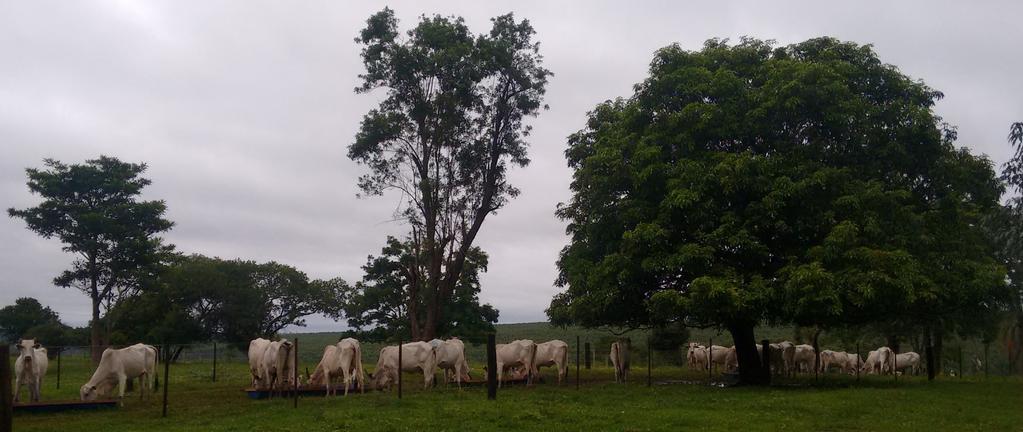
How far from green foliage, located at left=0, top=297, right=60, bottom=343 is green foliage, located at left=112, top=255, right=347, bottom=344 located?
13.0 meters

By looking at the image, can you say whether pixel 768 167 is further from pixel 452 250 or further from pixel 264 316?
pixel 264 316

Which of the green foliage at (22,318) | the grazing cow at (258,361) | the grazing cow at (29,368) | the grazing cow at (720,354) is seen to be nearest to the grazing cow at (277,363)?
the grazing cow at (258,361)

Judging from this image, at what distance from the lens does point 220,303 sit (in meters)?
58.8

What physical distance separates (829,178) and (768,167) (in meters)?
1.71

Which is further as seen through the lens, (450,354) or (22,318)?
(22,318)

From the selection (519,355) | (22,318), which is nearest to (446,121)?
(519,355)

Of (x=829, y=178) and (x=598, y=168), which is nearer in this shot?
(x=829, y=178)

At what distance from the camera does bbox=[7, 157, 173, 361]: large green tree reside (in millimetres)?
44344

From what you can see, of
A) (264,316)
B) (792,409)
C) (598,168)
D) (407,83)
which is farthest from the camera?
(264,316)

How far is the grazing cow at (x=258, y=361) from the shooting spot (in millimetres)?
24080

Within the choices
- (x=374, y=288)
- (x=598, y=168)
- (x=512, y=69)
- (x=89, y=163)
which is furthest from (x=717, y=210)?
(x=89, y=163)

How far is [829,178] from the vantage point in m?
23.2

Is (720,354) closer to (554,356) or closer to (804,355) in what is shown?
(804,355)

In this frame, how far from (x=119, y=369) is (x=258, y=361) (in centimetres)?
428
